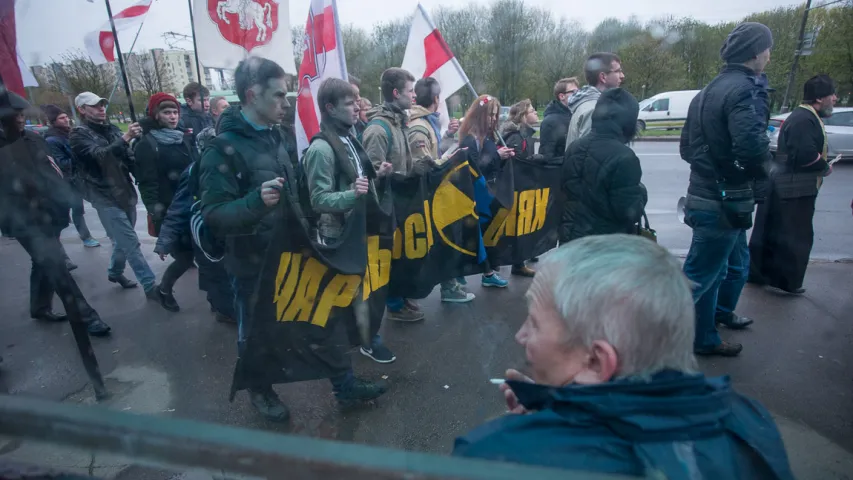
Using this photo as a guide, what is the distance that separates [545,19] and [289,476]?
750 inches

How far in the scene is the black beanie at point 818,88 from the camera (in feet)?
12.9

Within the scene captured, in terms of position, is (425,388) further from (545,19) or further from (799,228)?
(545,19)

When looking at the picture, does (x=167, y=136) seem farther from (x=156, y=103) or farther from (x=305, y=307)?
(x=305, y=307)

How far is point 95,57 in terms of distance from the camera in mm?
3738

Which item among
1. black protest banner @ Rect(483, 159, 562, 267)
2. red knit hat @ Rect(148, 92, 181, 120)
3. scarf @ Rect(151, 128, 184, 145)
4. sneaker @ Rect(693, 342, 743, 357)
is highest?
red knit hat @ Rect(148, 92, 181, 120)

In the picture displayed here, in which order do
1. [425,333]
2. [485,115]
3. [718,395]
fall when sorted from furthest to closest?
1. [485,115]
2. [425,333]
3. [718,395]

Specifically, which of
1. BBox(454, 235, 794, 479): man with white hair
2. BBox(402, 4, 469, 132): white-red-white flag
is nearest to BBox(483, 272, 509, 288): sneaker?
BBox(402, 4, 469, 132): white-red-white flag

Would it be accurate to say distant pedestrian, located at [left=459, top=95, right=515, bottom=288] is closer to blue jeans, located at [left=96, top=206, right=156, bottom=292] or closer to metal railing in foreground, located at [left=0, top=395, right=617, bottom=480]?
blue jeans, located at [left=96, top=206, right=156, bottom=292]

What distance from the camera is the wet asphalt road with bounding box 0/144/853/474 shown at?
2.90 meters

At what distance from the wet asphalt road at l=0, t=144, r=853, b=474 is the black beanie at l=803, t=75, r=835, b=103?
5.48 feet

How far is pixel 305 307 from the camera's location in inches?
103

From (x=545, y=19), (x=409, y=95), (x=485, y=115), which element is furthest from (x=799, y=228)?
(x=545, y=19)

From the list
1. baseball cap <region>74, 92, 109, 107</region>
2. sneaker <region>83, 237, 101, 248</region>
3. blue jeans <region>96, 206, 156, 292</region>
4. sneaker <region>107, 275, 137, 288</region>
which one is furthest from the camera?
sneaker <region>83, 237, 101, 248</region>

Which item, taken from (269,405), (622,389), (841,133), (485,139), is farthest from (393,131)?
(841,133)
